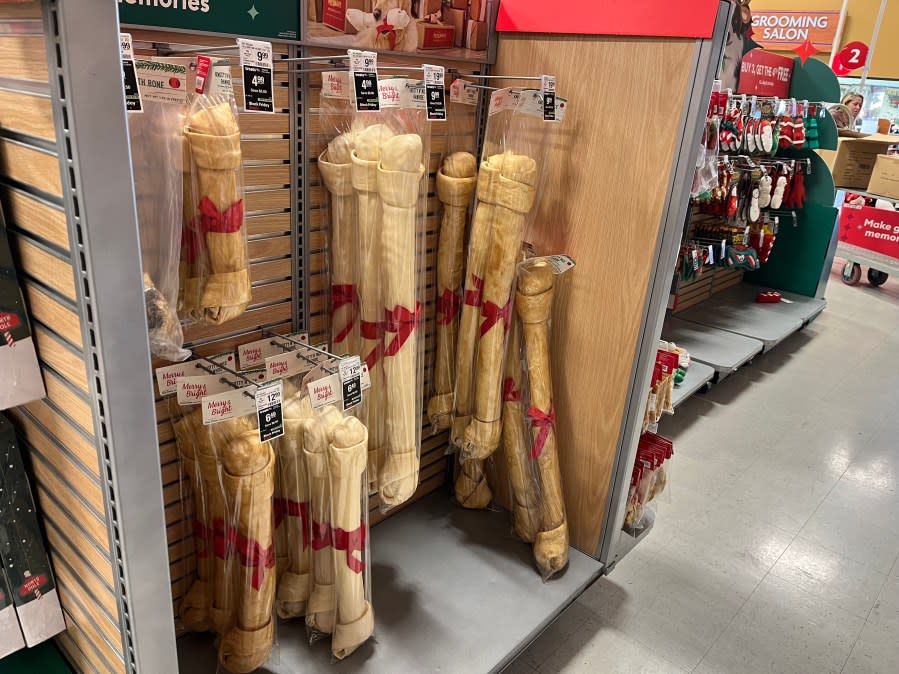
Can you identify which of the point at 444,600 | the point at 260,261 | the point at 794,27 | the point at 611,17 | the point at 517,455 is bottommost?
the point at 444,600

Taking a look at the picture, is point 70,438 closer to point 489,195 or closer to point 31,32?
point 31,32

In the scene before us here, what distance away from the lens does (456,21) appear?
1.85m

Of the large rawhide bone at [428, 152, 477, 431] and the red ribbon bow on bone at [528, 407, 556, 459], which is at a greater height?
the large rawhide bone at [428, 152, 477, 431]

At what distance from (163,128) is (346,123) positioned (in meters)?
0.50

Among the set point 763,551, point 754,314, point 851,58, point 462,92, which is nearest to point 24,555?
point 462,92

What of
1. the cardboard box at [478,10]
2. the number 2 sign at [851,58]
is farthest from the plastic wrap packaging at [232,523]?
the number 2 sign at [851,58]

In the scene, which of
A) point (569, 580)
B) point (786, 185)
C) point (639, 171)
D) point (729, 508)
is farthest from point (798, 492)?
point (786, 185)

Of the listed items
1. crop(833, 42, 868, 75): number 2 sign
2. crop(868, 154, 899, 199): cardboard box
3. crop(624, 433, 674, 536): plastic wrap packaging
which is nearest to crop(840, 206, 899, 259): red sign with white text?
crop(868, 154, 899, 199): cardboard box

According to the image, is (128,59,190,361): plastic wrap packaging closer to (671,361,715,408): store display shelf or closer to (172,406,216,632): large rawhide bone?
(172,406,216,632): large rawhide bone

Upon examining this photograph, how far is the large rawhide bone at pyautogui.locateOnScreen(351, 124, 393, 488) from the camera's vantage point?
1546mm

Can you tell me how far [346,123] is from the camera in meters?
1.59

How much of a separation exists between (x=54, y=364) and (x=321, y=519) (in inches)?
33.5

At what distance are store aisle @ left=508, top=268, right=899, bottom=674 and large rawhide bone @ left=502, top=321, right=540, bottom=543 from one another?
0.35 metres

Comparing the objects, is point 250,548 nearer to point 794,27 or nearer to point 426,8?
point 426,8
